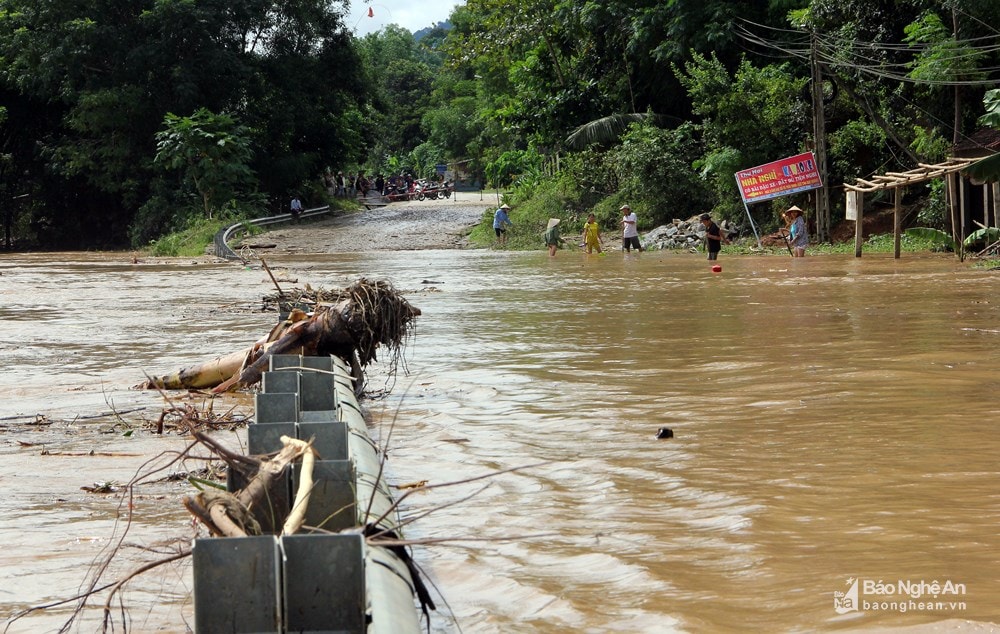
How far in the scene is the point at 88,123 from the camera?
138 ft

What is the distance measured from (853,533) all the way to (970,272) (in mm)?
14833

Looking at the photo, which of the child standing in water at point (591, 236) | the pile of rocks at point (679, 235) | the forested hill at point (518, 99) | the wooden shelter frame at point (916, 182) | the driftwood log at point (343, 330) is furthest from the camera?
the pile of rocks at point (679, 235)

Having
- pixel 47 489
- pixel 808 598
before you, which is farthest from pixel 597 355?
pixel 808 598

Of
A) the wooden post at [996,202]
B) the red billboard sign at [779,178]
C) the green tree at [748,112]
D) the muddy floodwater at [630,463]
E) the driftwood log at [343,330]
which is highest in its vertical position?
the green tree at [748,112]

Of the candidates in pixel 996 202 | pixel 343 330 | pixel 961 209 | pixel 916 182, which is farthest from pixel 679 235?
pixel 343 330

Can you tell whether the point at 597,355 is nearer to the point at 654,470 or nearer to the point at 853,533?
the point at 654,470

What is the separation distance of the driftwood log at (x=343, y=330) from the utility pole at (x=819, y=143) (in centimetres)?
2099

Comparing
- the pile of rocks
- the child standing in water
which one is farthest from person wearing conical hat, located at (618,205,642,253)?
the pile of rocks

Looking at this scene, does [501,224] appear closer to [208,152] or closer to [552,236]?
[552,236]

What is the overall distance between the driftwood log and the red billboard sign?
20390mm

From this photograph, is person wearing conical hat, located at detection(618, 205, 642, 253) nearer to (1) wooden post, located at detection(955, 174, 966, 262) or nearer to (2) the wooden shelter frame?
(2) the wooden shelter frame

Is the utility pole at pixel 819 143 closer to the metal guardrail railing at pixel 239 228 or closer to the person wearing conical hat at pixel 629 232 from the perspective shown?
the person wearing conical hat at pixel 629 232

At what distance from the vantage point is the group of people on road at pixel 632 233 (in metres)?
24.0

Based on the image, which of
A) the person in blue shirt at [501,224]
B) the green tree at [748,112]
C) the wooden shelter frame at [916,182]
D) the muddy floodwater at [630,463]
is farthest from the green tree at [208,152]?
the muddy floodwater at [630,463]
